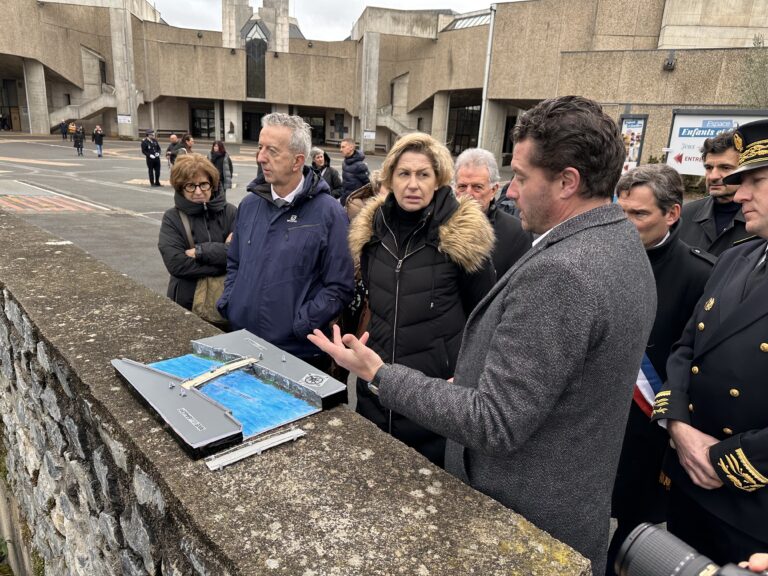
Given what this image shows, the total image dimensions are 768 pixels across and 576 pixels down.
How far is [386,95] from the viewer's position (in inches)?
1567

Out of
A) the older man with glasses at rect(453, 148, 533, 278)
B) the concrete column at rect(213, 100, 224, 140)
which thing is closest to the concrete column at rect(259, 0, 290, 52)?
the concrete column at rect(213, 100, 224, 140)

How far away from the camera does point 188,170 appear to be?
3566mm

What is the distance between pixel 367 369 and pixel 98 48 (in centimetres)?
4641

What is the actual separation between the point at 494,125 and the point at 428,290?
30.4 m

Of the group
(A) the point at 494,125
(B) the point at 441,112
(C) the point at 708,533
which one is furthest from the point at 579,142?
(B) the point at 441,112

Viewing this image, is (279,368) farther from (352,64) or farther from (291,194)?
(352,64)

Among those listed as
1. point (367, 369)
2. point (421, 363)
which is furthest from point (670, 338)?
point (367, 369)

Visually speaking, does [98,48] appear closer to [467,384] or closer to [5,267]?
[5,267]

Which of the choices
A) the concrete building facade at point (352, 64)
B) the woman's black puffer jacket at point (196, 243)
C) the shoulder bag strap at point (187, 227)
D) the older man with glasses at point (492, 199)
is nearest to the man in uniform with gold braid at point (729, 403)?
the older man with glasses at point (492, 199)

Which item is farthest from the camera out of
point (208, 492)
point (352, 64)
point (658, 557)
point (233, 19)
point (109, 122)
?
point (352, 64)

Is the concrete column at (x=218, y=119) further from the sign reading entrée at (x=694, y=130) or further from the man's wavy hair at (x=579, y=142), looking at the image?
the man's wavy hair at (x=579, y=142)

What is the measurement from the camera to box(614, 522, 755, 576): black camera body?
107 centimetres

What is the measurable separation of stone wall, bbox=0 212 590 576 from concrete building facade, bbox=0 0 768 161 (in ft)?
78.3

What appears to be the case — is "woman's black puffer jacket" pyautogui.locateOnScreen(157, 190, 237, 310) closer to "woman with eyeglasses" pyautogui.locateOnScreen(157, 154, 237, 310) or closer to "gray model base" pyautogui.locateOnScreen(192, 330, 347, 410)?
"woman with eyeglasses" pyautogui.locateOnScreen(157, 154, 237, 310)
